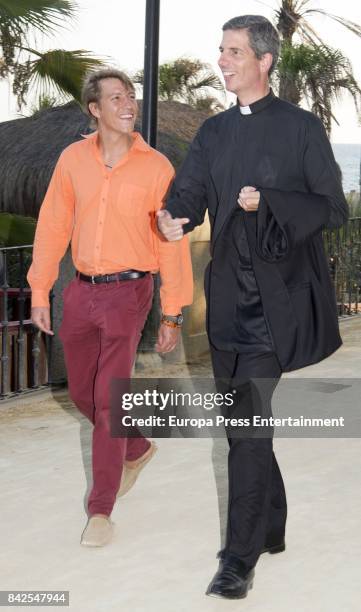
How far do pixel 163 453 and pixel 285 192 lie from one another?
252cm

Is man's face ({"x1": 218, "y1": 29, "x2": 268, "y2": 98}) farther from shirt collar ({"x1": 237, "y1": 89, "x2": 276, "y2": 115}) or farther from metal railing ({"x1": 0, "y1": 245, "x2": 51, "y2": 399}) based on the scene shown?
metal railing ({"x1": 0, "y1": 245, "x2": 51, "y2": 399})

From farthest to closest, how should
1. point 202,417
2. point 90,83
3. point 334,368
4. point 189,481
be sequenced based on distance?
point 334,368 → point 202,417 → point 189,481 → point 90,83

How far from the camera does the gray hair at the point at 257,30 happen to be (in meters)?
4.23

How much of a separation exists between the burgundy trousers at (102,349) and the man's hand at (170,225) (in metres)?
0.70

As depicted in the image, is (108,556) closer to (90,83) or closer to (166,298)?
(166,298)

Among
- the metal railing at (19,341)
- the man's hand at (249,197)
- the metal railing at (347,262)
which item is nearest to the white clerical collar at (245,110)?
the man's hand at (249,197)

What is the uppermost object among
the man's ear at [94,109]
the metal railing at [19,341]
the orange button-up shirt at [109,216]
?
the man's ear at [94,109]

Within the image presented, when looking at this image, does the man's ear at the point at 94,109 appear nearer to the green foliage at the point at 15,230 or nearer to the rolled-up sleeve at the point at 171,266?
the rolled-up sleeve at the point at 171,266

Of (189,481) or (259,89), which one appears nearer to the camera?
(259,89)

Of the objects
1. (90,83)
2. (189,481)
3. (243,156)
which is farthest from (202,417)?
(243,156)

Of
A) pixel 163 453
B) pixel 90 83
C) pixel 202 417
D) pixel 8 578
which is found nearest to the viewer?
pixel 8 578

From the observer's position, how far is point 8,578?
4461 mm

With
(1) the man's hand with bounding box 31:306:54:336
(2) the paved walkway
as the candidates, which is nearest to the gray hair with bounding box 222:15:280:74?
(1) the man's hand with bounding box 31:306:54:336

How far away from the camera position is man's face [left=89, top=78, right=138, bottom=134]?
16.6ft
